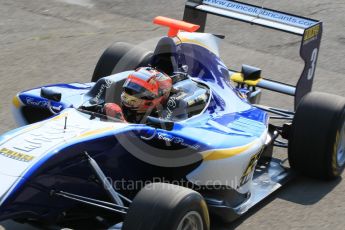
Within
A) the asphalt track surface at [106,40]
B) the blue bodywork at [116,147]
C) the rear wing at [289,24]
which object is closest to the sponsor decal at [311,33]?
the rear wing at [289,24]

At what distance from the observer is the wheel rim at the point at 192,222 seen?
5570 mm

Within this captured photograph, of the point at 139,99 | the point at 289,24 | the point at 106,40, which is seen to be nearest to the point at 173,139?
the point at 139,99

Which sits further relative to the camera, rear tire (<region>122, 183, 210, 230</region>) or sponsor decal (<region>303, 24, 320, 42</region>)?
sponsor decal (<region>303, 24, 320, 42</region>)

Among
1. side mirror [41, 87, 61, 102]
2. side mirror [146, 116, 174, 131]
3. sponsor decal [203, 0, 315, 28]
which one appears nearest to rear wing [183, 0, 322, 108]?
sponsor decal [203, 0, 315, 28]

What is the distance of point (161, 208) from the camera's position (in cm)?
532

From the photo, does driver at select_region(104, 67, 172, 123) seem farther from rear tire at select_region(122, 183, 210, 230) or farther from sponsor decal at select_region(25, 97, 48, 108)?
rear tire at select_region(122, 183, 210, 230)

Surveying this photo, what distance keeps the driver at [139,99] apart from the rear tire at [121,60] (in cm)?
168

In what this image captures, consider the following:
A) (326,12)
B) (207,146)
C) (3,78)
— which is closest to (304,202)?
(207,146)

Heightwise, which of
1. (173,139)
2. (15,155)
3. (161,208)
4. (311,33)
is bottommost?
(161,208)

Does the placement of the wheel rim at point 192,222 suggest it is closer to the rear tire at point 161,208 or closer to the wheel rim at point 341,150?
the rear tire at point 161,208

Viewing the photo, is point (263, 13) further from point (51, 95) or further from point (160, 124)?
point (51, 95)

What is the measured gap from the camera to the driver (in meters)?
6.39

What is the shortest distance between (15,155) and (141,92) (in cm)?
129

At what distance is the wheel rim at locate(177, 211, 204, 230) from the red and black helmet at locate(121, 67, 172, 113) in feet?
3.91
